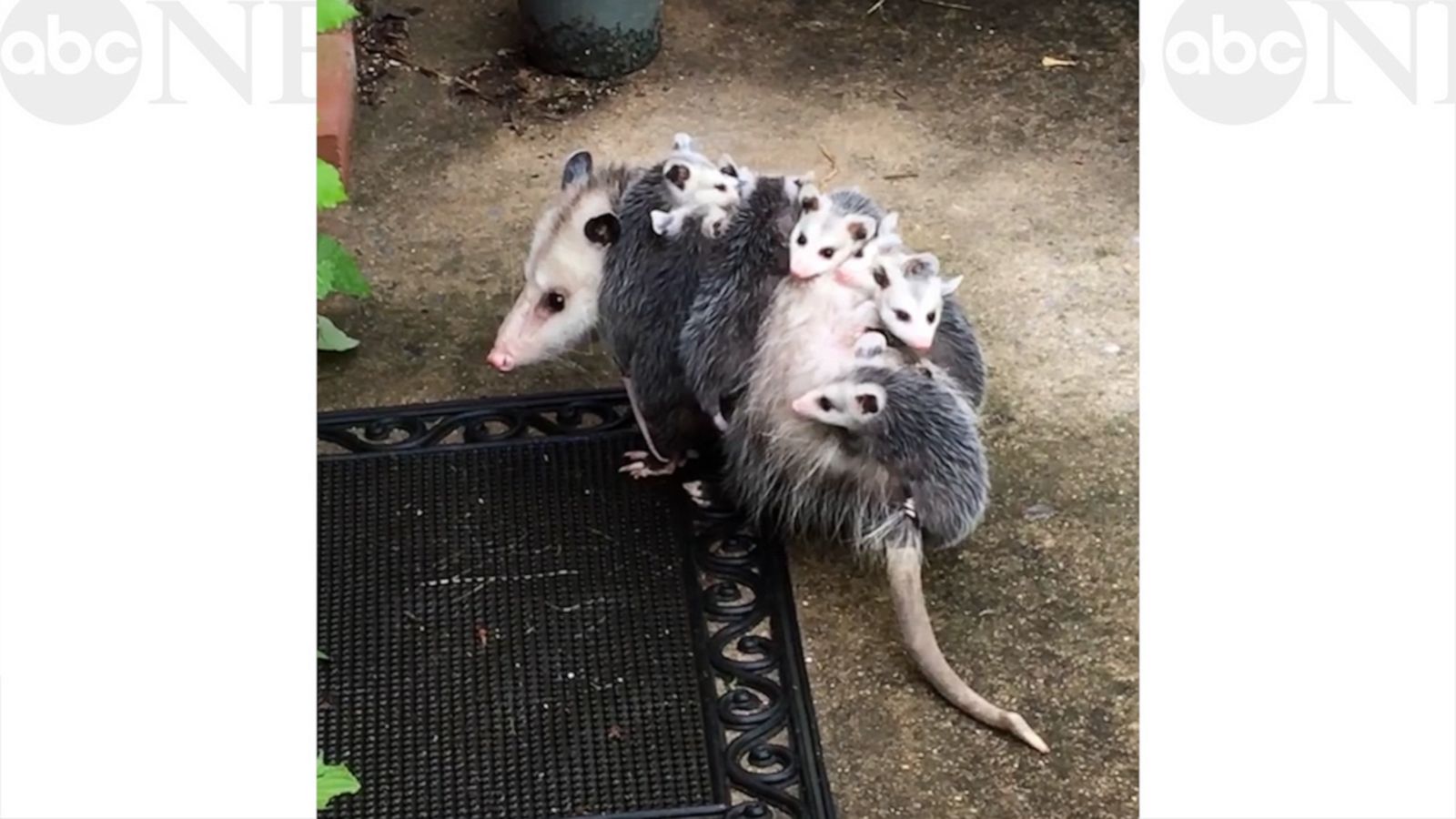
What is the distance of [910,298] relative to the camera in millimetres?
1875

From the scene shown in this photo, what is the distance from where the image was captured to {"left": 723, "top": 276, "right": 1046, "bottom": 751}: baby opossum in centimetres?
184

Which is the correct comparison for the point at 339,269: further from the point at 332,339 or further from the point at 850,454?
the point at 850,454

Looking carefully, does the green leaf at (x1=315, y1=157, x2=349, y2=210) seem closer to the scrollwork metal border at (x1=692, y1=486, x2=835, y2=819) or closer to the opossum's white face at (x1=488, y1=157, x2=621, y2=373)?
the opossum's white face at (x1=488, y1=157, x2=621, y2=373)

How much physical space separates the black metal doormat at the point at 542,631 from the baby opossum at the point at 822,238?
36cm

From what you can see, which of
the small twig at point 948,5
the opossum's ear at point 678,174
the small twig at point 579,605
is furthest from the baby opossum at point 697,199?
the small twig at point 948,5

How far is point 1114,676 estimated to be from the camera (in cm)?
188

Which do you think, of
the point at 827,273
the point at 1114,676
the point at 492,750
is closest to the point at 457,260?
the point at 827,273

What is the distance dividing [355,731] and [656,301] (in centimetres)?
61

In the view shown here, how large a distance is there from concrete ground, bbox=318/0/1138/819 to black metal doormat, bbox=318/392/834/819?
0.07m

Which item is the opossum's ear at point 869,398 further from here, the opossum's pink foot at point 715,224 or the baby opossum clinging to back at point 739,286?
the opossum's pink foot at point 715,224

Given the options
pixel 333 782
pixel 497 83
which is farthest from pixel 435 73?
pixel 333 782

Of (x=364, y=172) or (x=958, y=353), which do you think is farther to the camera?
(x=364, y=172)

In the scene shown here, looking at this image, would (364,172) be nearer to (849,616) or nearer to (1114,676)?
(849,616)

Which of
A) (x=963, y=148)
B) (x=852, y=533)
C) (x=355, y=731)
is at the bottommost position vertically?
(x=355, y=731)
